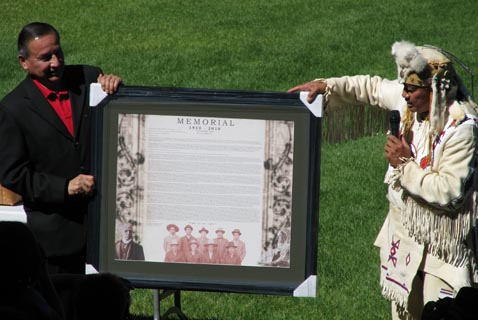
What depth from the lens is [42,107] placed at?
6309 millimetres

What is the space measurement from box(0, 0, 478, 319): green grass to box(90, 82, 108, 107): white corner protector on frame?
3776 millimetres

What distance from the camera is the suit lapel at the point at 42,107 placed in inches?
248

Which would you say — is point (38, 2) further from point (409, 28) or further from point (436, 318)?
point (436, 318)

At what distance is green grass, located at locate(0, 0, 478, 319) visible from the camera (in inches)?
440

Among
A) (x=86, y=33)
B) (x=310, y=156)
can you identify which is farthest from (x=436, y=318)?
(x=86, y=33)

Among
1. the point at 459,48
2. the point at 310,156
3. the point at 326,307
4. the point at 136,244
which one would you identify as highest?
the point at 459,48

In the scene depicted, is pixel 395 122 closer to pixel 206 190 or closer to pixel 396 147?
pixel 396 147

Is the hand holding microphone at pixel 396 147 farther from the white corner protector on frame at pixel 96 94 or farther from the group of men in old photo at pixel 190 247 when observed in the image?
the white corner protector on frame at pixel 96 94

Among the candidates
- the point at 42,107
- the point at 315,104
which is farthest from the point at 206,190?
the point at 42,107

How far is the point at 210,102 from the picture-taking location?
613 cm

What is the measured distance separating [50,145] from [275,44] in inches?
434

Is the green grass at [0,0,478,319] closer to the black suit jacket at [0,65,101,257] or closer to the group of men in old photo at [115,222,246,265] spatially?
the group of men in old photo at [115,222,246,265]

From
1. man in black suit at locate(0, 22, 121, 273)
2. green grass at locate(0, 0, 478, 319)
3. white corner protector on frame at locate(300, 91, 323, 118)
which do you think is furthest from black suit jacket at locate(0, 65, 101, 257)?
green grass at locate(0, 0, 478, 319)

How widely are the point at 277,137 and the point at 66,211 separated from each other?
4.15 ft
